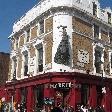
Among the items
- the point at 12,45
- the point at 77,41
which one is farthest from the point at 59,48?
the point at 12,45

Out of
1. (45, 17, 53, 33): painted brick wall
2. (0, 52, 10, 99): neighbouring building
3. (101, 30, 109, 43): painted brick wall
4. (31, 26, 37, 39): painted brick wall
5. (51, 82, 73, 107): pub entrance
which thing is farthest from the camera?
(0, 52, 10, 99): neighbouring building

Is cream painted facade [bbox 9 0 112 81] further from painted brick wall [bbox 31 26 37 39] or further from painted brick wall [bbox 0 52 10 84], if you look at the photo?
painted brick wall [bbox 0 52 10 84]

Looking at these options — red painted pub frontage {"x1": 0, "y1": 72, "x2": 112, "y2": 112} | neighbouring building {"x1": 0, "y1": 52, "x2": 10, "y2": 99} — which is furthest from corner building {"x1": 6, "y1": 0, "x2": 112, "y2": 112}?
neighbouring building {"x1": 0, "y1": 52, "x2": 10, "y2": 99}

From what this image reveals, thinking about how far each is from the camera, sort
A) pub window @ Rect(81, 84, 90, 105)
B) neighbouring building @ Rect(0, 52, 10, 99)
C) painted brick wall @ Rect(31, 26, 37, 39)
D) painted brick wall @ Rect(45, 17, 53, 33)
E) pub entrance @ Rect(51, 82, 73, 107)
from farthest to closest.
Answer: neighbouring building @ Rect(0, 52, 10, 99), painted brick wall @ Rect(31, 26, 37, 39), painted brick wall @ Rect(45, 17, 53, 33), pub window @ Rect(81, 84, 90, 105), pub entrance @ Rect(51, 82, 73, 107)

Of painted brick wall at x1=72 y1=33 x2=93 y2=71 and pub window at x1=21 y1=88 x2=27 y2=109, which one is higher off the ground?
painted brick wall at x1=72 y1=33 x2=93 y2=71

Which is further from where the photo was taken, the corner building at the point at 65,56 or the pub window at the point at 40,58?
the pub window at the point at 40,58

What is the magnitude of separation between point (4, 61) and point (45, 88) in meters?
17.2

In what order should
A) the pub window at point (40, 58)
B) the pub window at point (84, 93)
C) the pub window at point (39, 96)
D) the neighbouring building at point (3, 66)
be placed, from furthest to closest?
the neighbouring building at point (3, 66)
the pub window at point (40, 58)
the pub window at point (39, 96)
the pub window at point (84, 93)

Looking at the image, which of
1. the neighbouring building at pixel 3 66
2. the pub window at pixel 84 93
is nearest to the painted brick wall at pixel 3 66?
the neighbouring building at pixel 3 66

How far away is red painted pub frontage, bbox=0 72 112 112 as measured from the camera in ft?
87.4

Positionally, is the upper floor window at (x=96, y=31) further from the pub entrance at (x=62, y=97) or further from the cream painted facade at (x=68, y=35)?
the pub entrance at (x=62, y=97)

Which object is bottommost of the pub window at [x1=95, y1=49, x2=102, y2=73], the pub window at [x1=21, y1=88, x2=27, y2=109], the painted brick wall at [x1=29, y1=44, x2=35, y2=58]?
the pub window at [x1=21, y1=88, x2=27, y2=109]

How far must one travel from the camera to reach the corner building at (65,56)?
27016 mm

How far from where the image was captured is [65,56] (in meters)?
26.9
